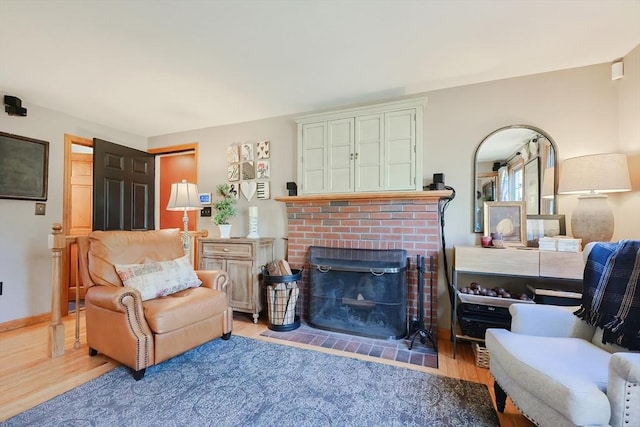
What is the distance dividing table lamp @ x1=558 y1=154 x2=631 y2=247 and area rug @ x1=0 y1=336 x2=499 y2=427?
1402 mm

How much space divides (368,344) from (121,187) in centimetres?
352

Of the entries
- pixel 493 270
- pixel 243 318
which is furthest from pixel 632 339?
pixel 243 318

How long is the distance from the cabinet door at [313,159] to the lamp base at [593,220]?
2067mm

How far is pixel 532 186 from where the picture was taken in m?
2.40

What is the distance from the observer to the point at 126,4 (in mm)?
1616

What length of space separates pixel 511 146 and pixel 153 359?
10.7 ft

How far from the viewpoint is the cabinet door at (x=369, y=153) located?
2734mm

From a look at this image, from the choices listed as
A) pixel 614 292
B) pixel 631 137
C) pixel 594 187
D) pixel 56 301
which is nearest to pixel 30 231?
pixel 56 301

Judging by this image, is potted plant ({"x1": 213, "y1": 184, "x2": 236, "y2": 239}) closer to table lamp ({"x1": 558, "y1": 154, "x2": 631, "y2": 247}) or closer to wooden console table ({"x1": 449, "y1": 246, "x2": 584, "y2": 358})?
wooden console table ({"x1": 449, "y1": 246, "x2": 584, "y2": 358})

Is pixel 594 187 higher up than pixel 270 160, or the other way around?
pixel 270 160

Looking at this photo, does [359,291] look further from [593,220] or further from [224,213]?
[593,220]

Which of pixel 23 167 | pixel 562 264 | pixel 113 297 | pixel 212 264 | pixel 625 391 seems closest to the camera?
pixel 625 391

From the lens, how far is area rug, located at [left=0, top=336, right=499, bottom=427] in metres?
1.50

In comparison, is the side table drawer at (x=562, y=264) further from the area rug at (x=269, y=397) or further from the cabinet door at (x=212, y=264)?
the cabinet door at (x=212, y=264)
